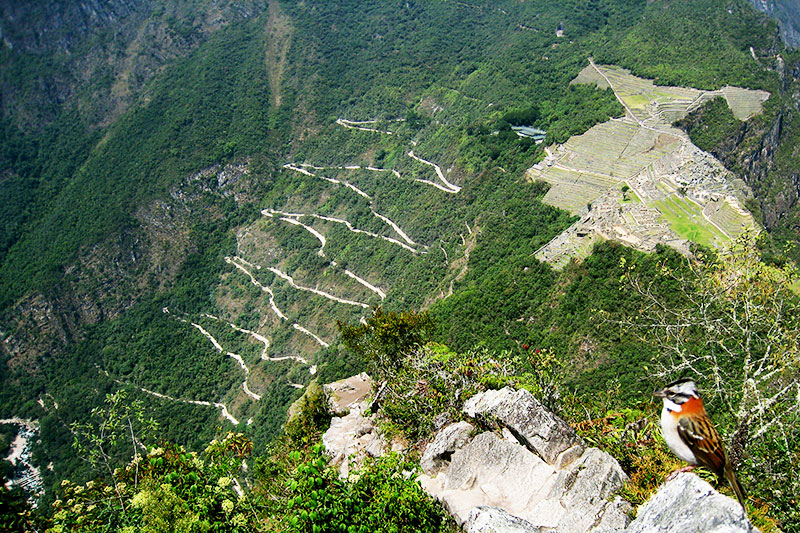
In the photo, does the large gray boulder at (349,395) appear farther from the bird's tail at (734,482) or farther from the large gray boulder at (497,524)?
the bird's tail at (734,482)

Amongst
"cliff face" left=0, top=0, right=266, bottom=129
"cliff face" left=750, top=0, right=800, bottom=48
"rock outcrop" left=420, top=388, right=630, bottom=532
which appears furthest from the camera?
"cliff face" left=750, top=0, right=800, bottom=48

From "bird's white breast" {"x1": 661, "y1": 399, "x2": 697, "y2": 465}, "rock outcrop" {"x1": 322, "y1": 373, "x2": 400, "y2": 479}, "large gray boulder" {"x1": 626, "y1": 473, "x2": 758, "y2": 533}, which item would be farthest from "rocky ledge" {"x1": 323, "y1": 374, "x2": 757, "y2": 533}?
"bird's white breast" {"x1": 661, "y1": 399, "x2": 697, "y2": 465}

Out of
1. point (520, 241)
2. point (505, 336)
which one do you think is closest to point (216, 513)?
point (505, 336)

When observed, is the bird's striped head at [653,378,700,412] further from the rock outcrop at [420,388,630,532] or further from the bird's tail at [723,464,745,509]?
the rock outcrop at [420,388,630,532]

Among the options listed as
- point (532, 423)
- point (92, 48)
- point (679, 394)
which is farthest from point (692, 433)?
point (92, 48)

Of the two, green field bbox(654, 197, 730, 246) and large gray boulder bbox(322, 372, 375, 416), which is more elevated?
large gray boulder bbox(322, 372, 375, 416)

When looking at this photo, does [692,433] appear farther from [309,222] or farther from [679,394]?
[309,222]

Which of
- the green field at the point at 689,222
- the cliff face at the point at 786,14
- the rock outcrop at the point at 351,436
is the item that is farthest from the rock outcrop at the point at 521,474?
the cliff face at the point at 786,14
